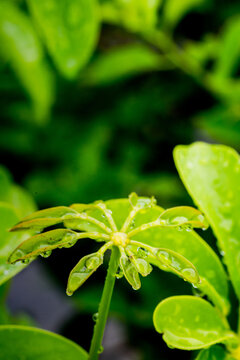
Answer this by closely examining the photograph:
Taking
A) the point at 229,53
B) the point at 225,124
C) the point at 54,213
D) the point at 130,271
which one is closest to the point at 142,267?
the point at 130,271

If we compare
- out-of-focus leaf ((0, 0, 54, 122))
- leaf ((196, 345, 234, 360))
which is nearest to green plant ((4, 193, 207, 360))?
leaf ((196, 345, 234, 360))

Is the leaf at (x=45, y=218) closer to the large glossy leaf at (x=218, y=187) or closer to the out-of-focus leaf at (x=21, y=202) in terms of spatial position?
the large glossy leaf at (x=218, y=187)

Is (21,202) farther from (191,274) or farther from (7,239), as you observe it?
(191,274)

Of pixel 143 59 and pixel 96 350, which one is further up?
pixel 143 59

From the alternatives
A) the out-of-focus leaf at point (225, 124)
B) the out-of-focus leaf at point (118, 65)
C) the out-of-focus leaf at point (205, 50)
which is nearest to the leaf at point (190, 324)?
the out-of-focus leaf at point (225, 124)

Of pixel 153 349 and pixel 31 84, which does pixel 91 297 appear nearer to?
pixel 153 349

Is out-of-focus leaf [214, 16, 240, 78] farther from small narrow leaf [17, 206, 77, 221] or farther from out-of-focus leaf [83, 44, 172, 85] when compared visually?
small narrow leaf [17, 206, 77, 221]

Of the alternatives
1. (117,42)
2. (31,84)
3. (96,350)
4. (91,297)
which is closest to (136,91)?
(117,42)
